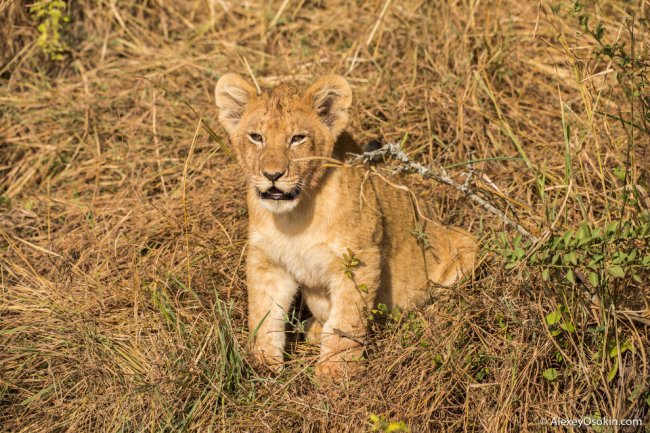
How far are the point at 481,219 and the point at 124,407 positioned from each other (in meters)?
2.58

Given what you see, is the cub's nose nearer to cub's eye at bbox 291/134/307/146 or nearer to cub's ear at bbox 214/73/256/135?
cub's eye at bbox 291/134/307/146

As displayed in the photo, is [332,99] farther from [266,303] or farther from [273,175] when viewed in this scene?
[266,303]

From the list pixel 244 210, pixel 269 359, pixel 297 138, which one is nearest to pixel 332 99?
pixel 297 138

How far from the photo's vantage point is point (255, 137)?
Answer: 14.9 ft

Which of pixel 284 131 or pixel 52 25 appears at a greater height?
pixel 284 131

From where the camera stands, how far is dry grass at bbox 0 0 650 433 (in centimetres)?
409

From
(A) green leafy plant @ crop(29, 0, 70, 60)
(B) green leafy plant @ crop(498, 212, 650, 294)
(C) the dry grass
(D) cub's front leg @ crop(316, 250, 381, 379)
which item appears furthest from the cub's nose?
(A) green leafy plant @ crop(29, 0, 70, 60)

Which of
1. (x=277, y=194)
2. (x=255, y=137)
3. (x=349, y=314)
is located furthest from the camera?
(x=349, y=314)

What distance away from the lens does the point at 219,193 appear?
5.94 metres

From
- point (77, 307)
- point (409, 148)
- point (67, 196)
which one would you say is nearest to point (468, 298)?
point (409, 148)

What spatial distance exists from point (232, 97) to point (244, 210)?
4.07 ft

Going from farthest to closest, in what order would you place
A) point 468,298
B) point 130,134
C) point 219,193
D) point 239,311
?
point 130,134 < point 219,193 < point 239,311 < point 468,298

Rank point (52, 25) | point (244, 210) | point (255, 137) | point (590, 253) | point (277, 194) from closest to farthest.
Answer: point (590, 253), point (277, 194), point (255, 137), point (244, 210), point (52, 25)

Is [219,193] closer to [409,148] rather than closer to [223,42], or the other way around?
[409,148]
